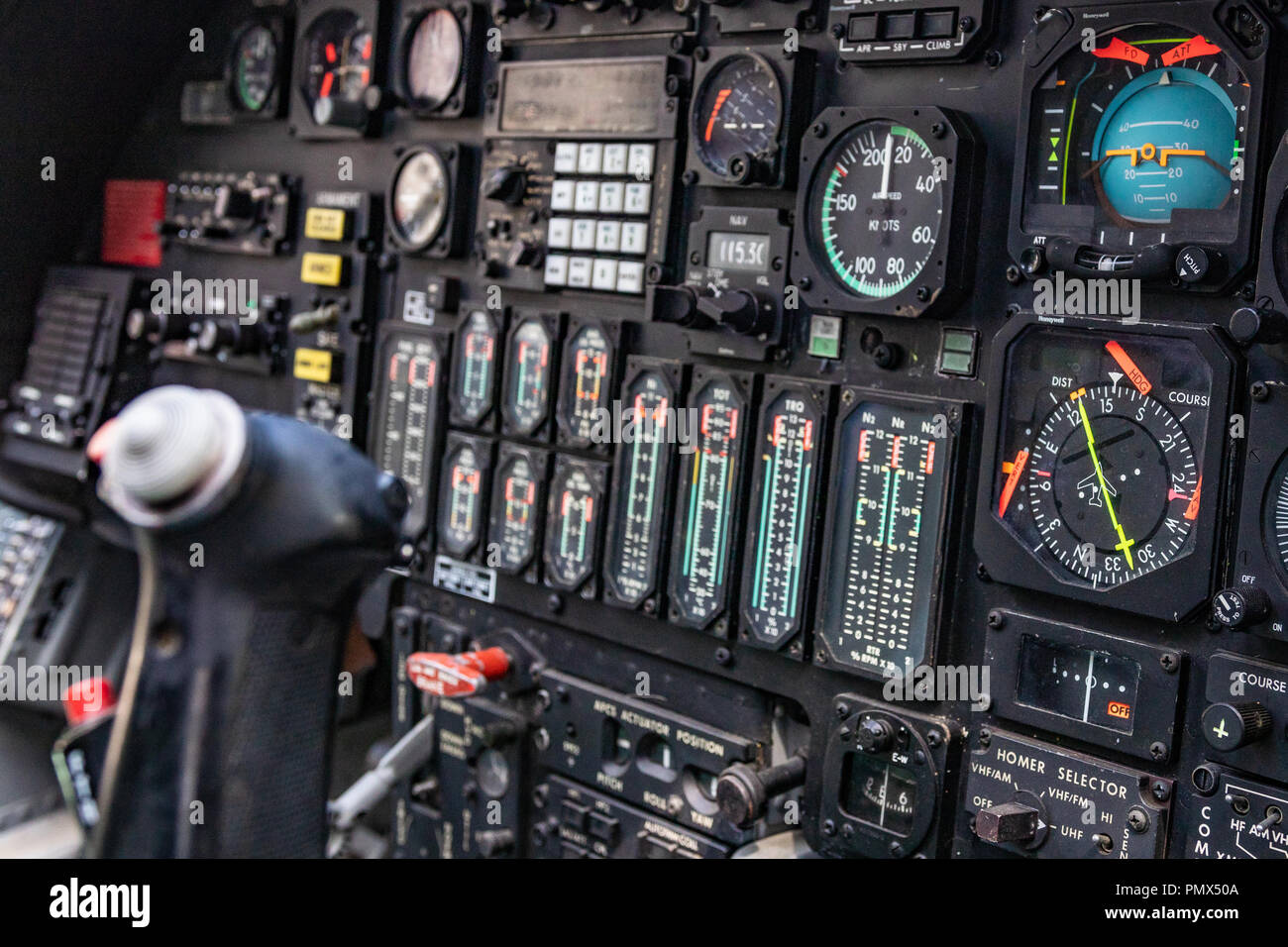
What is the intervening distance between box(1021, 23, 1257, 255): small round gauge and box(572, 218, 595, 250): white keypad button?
126cm

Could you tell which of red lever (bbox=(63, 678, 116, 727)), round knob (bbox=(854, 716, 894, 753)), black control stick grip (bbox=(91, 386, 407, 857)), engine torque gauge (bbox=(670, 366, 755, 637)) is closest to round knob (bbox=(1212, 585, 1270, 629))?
round knob (bbox=(854, 716, 894, 753))

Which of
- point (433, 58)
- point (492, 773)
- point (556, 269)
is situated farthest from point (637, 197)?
point (492, 773)

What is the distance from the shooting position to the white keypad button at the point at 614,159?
369 centimetres

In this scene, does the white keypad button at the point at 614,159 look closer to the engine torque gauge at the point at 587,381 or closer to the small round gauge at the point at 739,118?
the small round gauge at the point at 739,118

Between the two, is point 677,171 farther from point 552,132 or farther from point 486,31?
point 486,31

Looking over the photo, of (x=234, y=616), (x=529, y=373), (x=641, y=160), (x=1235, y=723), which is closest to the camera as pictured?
(x=234, y=616)

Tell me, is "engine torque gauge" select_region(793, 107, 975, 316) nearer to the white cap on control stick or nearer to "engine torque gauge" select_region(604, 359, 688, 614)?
"engine torque gauge" select_region(604, 359, 688, 614)

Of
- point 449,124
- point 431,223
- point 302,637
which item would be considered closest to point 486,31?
point 449,124

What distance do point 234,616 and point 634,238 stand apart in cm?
235

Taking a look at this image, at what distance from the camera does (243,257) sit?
4.94 meters

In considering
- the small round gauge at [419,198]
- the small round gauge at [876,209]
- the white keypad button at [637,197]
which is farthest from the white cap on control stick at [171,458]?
the small round gauge at [419,198]

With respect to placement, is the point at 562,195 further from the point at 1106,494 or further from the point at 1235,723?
the point at 1235,723

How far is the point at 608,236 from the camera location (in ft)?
12.2
